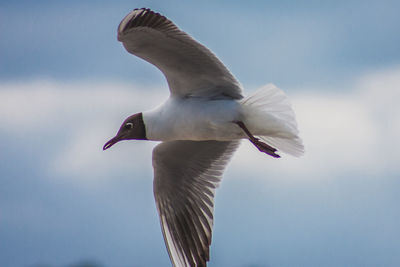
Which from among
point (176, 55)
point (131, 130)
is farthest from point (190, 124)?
point (131, 130)

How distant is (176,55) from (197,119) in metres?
0.37

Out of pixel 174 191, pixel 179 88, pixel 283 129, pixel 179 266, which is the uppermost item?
pixel 179 88

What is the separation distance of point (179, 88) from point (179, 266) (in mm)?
1139

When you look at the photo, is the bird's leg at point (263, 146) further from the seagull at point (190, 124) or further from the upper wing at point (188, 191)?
the upper wing at point (188, 191)

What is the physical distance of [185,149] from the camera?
435 centimetres

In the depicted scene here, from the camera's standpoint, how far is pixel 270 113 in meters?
3.73

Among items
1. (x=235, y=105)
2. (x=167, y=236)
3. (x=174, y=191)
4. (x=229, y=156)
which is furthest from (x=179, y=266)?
(x=235, y=105)

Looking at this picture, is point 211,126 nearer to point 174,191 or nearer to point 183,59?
point 183,59

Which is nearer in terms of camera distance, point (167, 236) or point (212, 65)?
point (212, 65)

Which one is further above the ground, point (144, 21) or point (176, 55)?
point (144, 21)

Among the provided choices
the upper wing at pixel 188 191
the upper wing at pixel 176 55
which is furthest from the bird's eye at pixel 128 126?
the upper wing at pixel 176 55

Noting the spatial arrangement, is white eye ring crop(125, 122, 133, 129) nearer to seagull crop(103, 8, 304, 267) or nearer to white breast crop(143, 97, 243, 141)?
seagull crop(103, 8, 304, 267)

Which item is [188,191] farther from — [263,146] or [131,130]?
[263,146]

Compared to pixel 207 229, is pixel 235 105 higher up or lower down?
higher up
